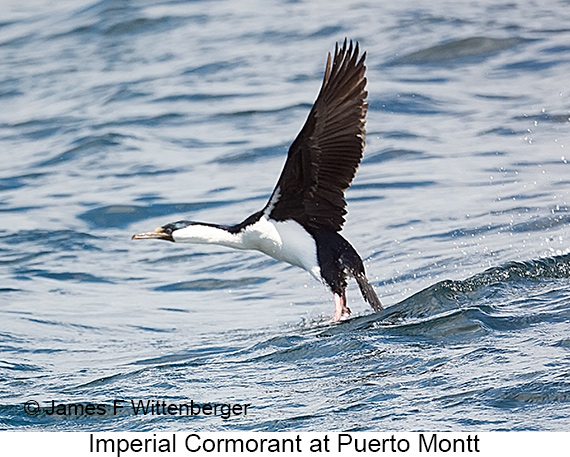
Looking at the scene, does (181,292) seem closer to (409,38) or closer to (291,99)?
(291,99)

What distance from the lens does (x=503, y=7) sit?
19.2 meters

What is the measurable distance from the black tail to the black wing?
1.83 ft

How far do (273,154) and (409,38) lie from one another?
4.94 meters

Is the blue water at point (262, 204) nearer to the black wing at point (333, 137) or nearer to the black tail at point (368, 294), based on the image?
the black tail at point (368, 294)

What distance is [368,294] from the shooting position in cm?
754

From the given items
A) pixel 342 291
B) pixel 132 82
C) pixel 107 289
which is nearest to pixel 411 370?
pixel 342 291

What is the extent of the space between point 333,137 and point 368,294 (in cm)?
109

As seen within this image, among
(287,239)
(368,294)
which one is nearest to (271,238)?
(287,239)

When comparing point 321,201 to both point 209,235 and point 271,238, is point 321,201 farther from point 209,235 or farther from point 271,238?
point 209,235

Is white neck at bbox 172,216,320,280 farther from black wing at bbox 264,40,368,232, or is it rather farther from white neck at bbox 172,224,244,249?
black wing at bbox 264,40,368,232

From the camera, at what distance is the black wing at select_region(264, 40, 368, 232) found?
7086 millimetres

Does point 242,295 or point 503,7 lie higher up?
point 503,7

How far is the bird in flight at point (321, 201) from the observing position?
23.4 feet

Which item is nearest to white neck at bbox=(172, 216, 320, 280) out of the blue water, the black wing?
the black wing
